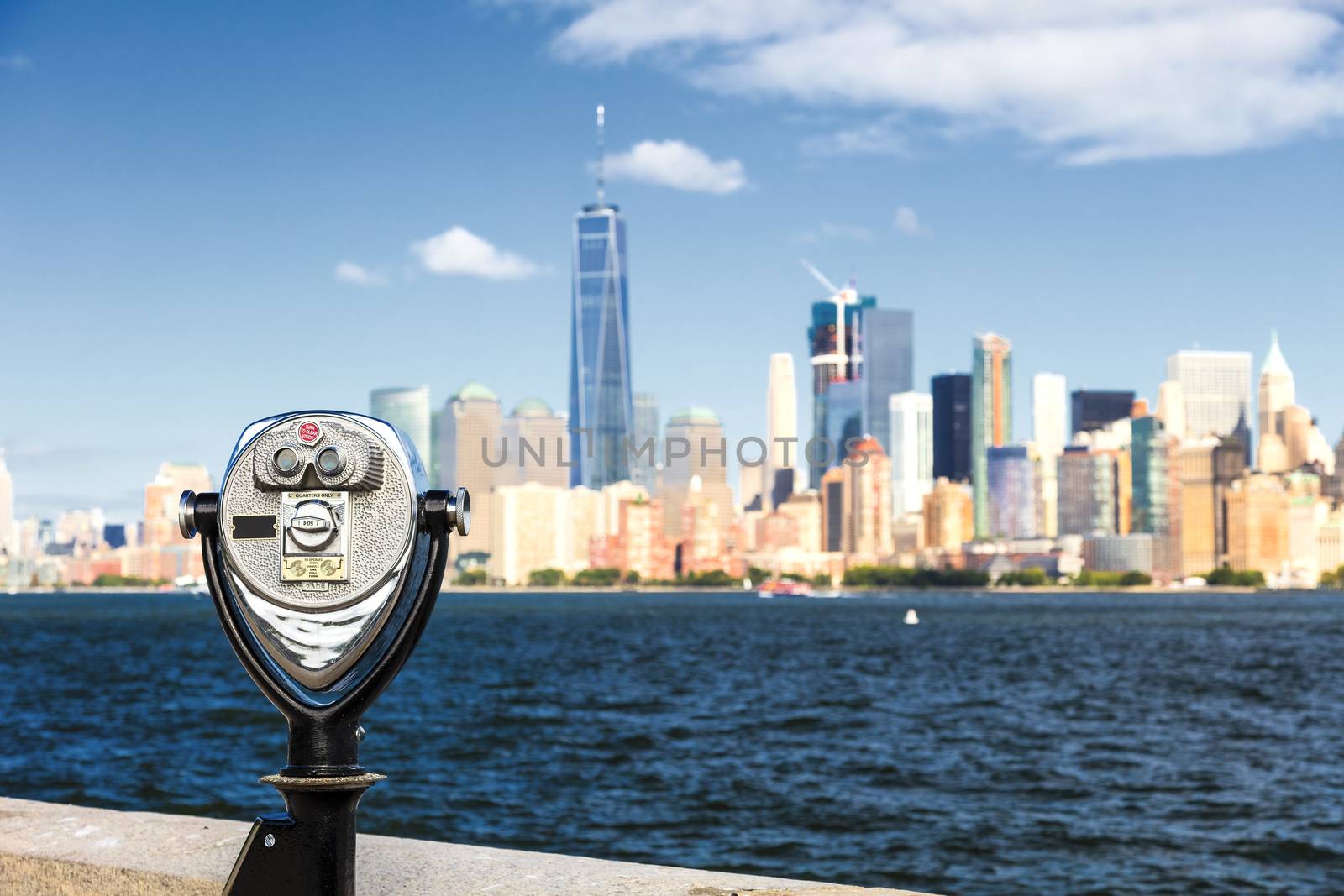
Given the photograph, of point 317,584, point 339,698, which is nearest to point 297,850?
point 339,698

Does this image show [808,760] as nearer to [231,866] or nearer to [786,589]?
[231,866]

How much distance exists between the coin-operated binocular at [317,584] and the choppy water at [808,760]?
10.1 metres

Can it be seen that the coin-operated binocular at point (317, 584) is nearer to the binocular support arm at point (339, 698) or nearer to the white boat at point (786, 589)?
the binocular support arm at point (339, 698)

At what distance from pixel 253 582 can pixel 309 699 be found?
26cm

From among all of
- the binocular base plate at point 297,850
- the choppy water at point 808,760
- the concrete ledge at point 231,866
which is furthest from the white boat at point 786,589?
the binocular base plate at point 297,850

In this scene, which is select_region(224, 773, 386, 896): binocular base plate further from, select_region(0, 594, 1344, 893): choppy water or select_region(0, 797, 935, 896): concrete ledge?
select_region(0, 594, 1344, 893): choppy water

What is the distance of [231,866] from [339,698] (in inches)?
39.3

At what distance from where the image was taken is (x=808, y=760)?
68.8 ft

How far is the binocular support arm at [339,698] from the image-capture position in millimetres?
3188

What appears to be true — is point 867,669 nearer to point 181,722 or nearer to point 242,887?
point 181,722

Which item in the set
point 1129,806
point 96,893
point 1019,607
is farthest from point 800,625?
point 96,893

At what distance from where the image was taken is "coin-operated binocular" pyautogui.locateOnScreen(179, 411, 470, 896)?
10.3 feet

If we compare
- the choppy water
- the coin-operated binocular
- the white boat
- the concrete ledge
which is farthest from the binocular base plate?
the white boat

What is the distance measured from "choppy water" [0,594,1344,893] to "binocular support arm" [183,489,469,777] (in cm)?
1015
